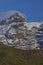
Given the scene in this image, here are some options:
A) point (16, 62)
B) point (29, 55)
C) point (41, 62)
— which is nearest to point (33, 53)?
point (29, 55)

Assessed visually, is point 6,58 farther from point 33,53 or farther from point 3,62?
point 33,53

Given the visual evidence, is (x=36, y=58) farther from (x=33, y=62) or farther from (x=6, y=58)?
(x=6, y=58)

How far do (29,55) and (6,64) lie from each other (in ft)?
23.0

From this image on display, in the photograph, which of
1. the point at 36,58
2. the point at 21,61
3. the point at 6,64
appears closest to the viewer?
the point at 6,64

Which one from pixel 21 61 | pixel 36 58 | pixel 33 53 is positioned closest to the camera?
pixel 21 61

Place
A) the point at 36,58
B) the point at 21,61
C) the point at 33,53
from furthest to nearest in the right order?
the point at 33,53, the point at 36,58, the point at 21,61

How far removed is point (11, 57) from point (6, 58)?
646 millimetres

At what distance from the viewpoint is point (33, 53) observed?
31859 millimetres

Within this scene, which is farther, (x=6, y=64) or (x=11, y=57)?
(x=11, y=57)

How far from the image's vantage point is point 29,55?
3075 cm

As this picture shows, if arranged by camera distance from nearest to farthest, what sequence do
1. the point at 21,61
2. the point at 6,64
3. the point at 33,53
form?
the point at 6,64 → the point at 21,61 → the point at 33,53

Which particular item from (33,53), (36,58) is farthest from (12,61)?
(33,53)

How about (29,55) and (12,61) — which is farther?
(29,55)

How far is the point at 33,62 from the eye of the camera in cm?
2694
